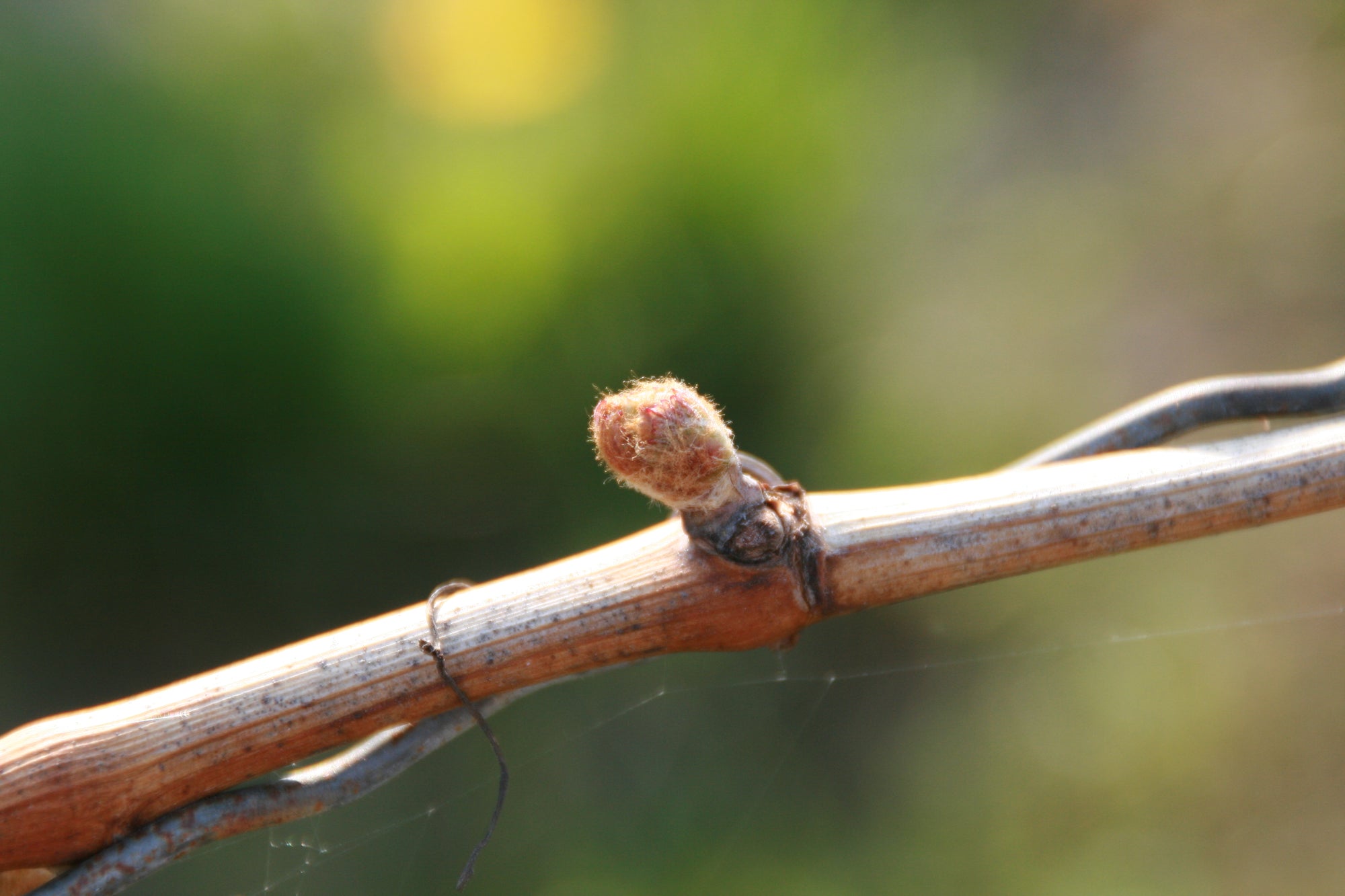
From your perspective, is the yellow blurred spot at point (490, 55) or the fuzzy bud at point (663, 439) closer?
the fuzzy bud at point (663, 439)

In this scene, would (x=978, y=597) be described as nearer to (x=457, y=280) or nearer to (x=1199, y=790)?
(x=1199, y=790)

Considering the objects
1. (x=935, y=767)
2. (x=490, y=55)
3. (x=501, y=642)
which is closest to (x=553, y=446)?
(x=490, y=55)

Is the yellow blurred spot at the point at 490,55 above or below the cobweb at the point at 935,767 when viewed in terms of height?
above

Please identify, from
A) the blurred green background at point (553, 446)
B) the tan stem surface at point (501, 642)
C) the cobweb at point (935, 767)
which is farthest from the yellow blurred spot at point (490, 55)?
the tan stem surface at point (501, 642)

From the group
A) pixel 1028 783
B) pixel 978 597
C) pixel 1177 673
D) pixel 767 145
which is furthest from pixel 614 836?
pixel 767 145

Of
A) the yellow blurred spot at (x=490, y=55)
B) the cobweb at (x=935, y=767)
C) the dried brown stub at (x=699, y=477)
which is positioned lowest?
the cobweb at (x=935, y=767)

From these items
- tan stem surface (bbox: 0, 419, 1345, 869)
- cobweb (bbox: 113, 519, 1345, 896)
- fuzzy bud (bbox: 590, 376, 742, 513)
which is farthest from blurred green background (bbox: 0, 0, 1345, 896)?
fuzzy bud (bbox: 590, 376, 742, 513)

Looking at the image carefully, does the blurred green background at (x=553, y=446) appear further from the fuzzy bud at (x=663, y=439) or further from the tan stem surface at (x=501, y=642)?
the fuzzy bud at (x=663, y=439)
